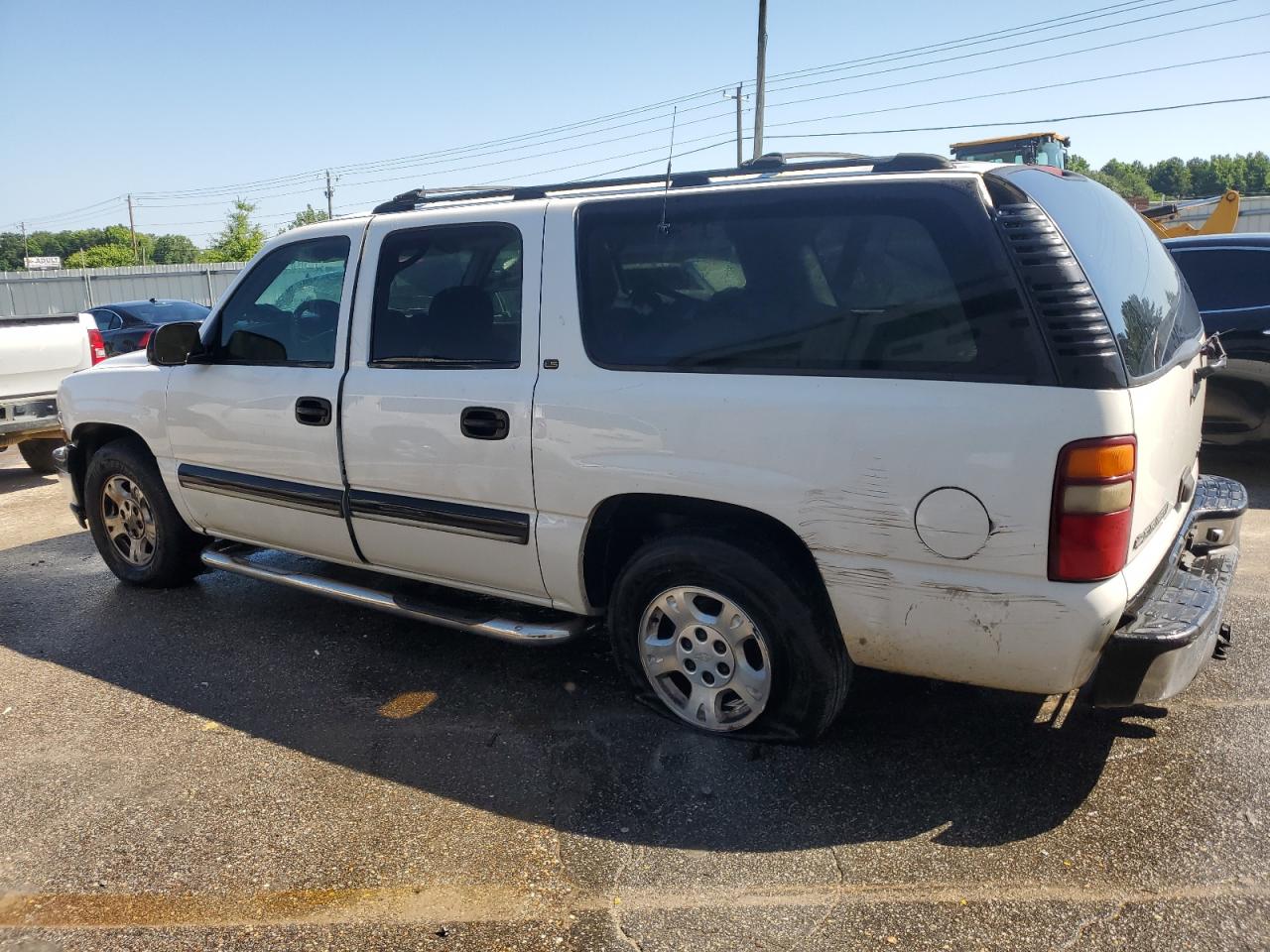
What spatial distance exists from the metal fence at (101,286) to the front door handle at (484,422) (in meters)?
32.4

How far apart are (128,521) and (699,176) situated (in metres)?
3.78

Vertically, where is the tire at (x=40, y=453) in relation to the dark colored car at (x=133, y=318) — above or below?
below

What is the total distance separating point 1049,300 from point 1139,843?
1570 mm

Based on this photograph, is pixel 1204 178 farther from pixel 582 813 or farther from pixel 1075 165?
pixel 582 813

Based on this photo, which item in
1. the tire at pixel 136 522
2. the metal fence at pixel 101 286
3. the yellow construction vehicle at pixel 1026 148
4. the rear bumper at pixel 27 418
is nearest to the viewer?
the tire at pixel 136 522

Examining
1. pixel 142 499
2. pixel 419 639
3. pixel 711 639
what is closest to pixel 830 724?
pixel 711 639

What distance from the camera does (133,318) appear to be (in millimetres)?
15000

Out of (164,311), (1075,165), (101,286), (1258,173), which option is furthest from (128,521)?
(1258,173)

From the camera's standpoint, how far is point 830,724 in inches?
141

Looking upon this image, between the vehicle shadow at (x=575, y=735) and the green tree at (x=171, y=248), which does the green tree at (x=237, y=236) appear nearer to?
the green tree at (x=171, y=248)

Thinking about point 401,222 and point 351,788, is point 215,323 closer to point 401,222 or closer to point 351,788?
point 401,222

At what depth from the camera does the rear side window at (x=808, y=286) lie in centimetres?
285

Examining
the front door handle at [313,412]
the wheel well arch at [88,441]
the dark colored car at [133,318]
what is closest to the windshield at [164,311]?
the dark colored car at [133,318]

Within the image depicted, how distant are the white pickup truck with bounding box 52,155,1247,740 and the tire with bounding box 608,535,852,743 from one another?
0.04 ft
